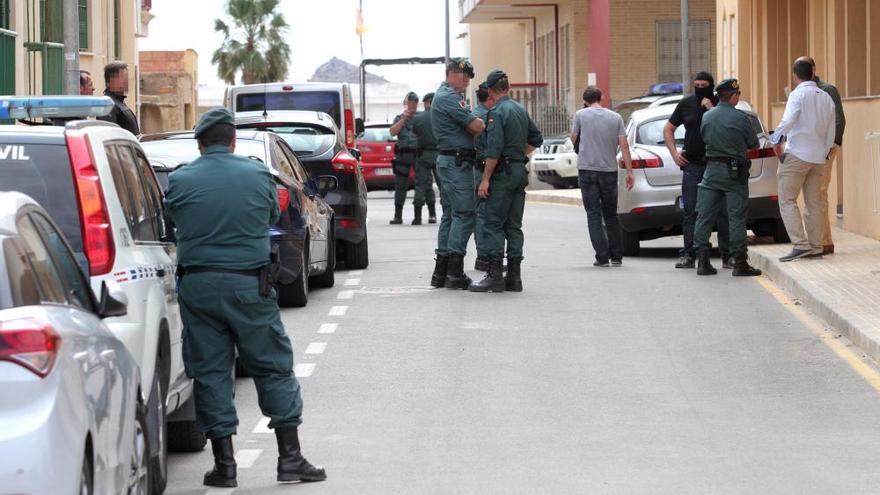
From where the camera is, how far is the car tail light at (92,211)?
679cm

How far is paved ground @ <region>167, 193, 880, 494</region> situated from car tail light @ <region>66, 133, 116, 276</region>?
130 centimetres

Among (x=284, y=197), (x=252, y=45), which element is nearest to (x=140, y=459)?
(x=284, y=197)

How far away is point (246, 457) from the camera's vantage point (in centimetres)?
831

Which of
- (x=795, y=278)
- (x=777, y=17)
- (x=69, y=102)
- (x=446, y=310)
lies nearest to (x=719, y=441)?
(x=69, y=102)

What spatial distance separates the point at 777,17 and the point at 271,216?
21673 millimetres

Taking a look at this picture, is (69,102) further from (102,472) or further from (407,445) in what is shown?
(102,472)

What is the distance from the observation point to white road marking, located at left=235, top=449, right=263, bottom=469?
8141 millimetres

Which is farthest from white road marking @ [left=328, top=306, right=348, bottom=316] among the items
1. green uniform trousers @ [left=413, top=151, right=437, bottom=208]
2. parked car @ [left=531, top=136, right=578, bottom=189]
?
parked car @ [left=531, top=136, right=578, bottom=189]

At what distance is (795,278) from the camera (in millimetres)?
15273

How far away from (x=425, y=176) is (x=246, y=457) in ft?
52.9

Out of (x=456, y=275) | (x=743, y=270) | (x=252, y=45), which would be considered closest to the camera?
(x=456, y=275)

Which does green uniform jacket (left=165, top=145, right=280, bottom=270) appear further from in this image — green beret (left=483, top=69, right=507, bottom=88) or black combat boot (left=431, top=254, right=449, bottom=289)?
black combat boot (left=431, top=254, right=449, bottom=289)

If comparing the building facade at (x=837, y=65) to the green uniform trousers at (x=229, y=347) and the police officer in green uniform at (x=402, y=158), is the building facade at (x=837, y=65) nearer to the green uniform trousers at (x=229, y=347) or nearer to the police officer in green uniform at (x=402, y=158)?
the police officer in green uniform at (x=402, y=158)

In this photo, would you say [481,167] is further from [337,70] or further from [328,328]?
[337,70]
